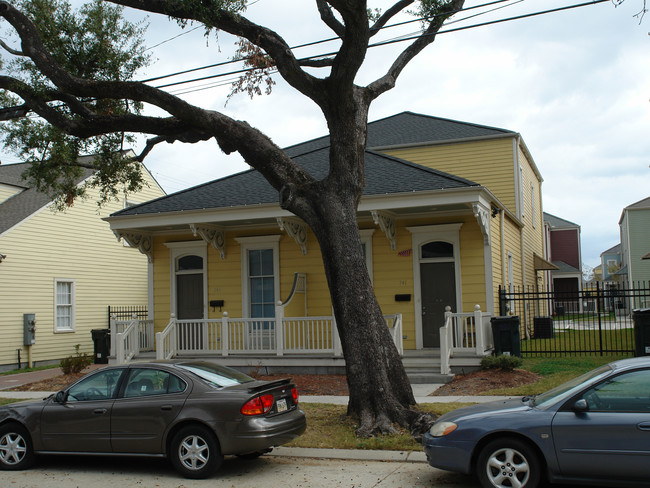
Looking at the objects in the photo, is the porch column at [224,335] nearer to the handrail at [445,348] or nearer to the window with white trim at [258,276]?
the window with white trim at [258,276]

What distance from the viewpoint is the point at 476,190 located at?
556 inches

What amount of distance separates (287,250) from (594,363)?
791 centimetres

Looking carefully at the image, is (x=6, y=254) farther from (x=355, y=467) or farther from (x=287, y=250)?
(x=355, y=467)

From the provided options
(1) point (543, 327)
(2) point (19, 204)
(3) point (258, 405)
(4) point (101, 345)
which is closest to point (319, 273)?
(4) point (101, 345)

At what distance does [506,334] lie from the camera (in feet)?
48.4

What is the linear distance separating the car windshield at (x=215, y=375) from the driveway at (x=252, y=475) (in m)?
1.05

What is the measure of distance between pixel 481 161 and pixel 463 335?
8771 mm

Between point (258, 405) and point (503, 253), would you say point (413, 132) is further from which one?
point (258, 405)

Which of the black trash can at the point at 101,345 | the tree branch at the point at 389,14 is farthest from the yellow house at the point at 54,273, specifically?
the tree branch at the point at 389,14

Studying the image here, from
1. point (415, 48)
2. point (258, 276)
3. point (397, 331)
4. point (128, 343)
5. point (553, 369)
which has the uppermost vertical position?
point (415, 48)

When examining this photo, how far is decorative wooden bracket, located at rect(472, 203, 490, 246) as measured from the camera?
14265 mm

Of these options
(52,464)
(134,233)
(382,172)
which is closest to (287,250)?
(382,172)

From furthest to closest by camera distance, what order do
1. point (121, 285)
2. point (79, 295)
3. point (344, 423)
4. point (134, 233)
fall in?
point (121, 285) < point (79, 295) < point (134, 233) < point (344, 423)

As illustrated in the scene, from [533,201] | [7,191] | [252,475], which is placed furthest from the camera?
[533,201]
